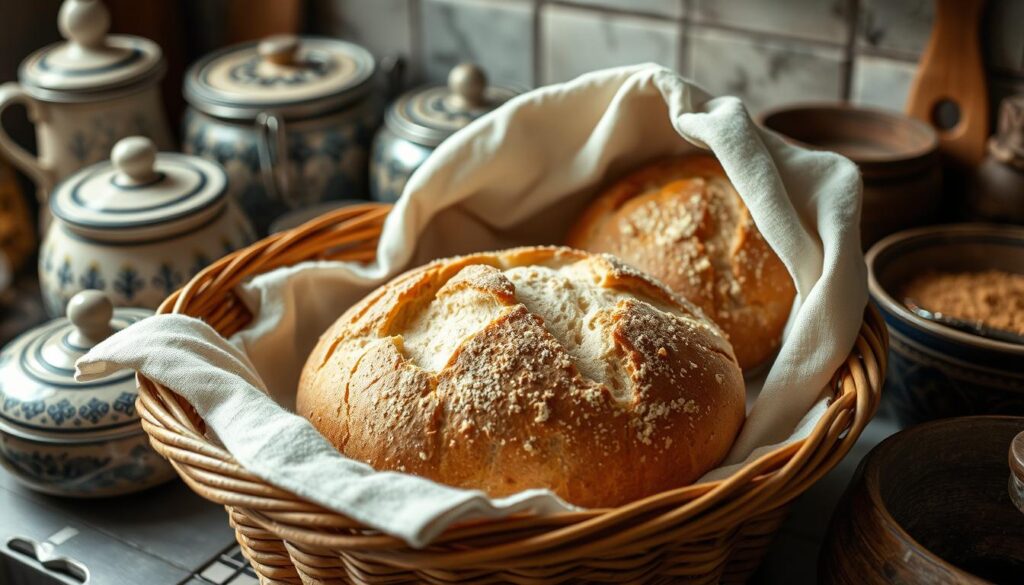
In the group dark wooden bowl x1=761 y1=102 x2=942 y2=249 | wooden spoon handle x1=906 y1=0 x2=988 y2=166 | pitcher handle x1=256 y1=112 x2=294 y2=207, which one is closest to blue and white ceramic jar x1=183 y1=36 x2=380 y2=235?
pitcher handle x1=256 y1=112 x2=294 y2=207

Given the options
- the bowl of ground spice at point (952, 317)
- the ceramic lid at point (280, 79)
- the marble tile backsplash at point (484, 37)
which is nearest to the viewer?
the bowl of ground spice at point (952, 317)

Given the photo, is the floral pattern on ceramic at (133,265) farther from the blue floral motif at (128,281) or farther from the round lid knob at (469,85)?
the round lid knob at (469,85)

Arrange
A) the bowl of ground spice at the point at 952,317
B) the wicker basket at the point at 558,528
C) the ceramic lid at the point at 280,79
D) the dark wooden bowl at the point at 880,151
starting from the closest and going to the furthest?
the wicker basket at the point at 558,528 < the bowl of ground spice at the point at 952,317 < the dark wooden bowl at the point at 880,151 < the ceramic lid at the point at 280,79

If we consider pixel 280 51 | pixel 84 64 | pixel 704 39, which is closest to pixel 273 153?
pixel 280 51

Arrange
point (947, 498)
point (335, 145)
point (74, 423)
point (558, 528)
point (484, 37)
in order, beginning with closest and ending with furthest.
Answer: point (558, 528)
point (947, 498)
point (74, 423)
point (335, 145)
point (484, 37)

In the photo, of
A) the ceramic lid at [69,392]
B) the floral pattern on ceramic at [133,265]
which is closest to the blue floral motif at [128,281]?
the floral pattern on ceramic at [133,265]

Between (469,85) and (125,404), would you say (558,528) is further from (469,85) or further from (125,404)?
(469,85)

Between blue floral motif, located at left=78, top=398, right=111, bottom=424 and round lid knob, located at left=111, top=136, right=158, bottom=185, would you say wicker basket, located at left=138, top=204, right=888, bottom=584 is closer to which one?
blue floral motif, located at left=78, top=398, right=111, bottom=424
